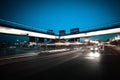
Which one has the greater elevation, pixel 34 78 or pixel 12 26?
pixel 12 26

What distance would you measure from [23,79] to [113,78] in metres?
5.64

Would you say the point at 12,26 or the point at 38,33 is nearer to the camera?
the point at 12,26

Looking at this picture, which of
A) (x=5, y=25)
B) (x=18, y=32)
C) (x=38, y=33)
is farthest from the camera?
(x=38, y=33)

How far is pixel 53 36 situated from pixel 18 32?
20.4 m

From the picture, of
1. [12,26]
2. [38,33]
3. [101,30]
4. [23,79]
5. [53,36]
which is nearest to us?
[23,79]

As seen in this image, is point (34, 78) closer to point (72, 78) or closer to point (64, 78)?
point (64, 78)

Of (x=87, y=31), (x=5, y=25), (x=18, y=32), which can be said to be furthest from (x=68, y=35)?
(x=5, y=25)

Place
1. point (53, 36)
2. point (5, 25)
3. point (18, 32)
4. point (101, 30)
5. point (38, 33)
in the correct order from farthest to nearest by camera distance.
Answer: point (53, 36) → point (38, 33) → point (101, 30) → point (18, 32) → point (5, 25)

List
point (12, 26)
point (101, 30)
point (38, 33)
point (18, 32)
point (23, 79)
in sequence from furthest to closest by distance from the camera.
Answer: point (38, 33) < point (101, 30) < point (18, 32) < point (12, 26) < point (23, 79)

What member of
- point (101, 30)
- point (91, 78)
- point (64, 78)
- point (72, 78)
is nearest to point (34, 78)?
point (64, 78)

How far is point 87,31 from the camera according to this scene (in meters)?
37.9

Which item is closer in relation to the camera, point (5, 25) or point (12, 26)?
point (5, 25)

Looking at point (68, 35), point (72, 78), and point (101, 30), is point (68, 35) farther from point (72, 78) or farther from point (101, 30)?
point (72, 78)

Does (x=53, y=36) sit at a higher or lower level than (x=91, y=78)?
higher
